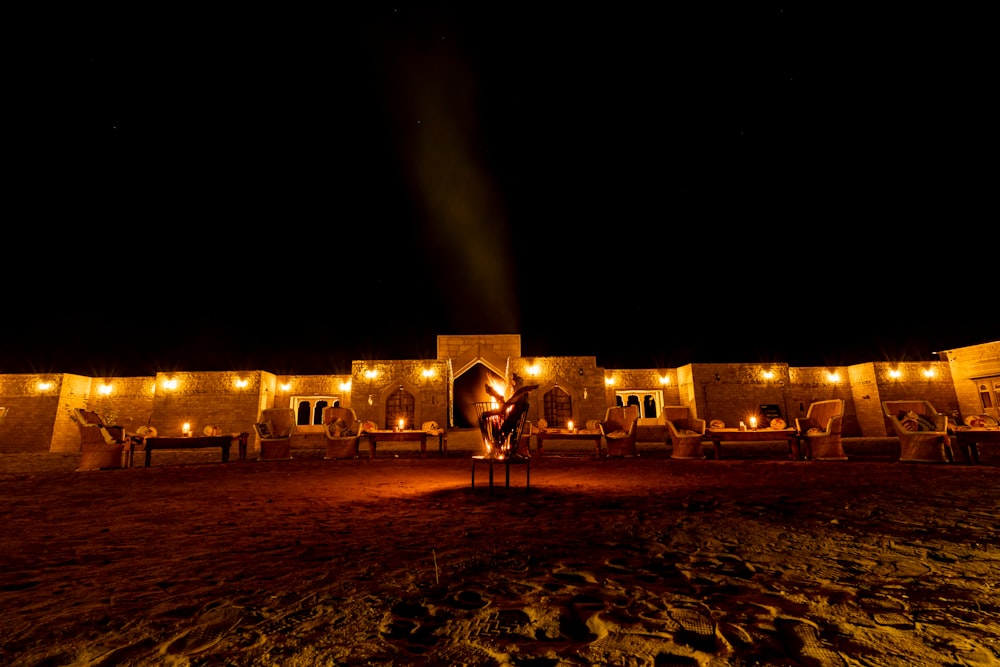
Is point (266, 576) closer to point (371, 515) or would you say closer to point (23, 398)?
point (371, 515)

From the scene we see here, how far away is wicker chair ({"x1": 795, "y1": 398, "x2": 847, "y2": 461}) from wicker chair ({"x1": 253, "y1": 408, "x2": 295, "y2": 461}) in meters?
11.5

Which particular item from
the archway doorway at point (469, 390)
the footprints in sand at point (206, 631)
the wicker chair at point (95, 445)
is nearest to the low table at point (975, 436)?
the footprints in sand at point (206, 631)

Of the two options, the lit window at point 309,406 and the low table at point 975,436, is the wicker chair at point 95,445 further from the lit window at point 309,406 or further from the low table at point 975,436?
the low table at point 975,436

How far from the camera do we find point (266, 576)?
7.12ft

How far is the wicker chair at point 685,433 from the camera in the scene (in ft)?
30.2

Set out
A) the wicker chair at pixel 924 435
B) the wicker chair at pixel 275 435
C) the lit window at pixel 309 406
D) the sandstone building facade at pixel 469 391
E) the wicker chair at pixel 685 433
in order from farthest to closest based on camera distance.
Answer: the lit window at pixel 309 406 → the sandstone building facade at pixel 469 391 → the wicker chair at pixel 275 435 → the wicker chair at pixel 685 433 → the wicker chair at pixel 924 435

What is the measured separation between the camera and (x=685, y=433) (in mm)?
9344

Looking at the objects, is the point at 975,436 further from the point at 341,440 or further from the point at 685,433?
the point at 341,440

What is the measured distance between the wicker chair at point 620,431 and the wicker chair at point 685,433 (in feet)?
2.72

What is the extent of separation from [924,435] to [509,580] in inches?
362

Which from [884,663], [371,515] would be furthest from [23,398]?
[884,663]

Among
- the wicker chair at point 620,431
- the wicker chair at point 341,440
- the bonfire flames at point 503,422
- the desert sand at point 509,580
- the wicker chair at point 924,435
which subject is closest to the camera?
the desert sand at point 509,580

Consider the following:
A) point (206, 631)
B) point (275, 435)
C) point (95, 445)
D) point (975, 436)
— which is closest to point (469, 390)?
point (275, 435)

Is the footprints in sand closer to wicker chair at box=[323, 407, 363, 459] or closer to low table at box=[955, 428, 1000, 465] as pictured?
wicker chair at box=[323, 407, 363, 459]
